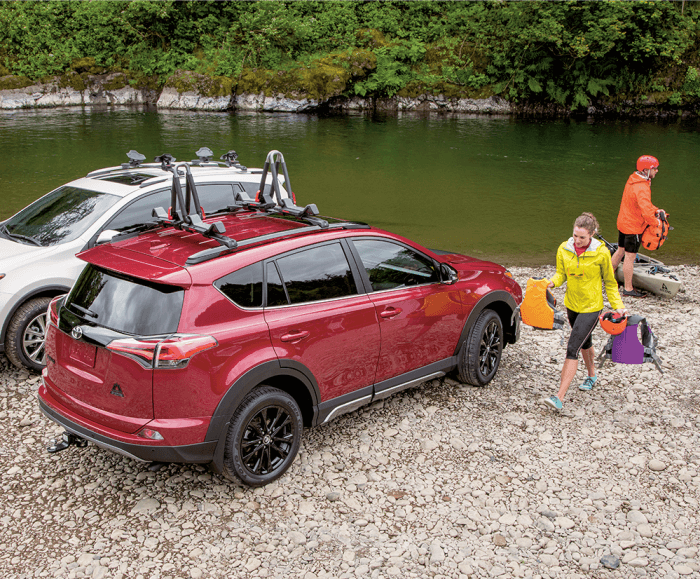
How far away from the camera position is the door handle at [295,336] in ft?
13.4

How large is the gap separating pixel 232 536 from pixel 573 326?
3.44 meters

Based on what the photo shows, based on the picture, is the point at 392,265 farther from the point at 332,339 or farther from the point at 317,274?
the point at 332,339

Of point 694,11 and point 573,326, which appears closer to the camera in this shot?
point 573,326

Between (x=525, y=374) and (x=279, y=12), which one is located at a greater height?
(x=279, y=12)

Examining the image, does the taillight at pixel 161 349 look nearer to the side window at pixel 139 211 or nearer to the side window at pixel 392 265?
the side window at pixel 392 265

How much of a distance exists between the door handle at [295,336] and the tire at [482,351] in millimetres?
1949

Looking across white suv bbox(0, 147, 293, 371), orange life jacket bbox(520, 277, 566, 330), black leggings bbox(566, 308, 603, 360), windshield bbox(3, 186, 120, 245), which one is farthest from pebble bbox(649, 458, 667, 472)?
windshield bbox(3, 186, 120, 245)

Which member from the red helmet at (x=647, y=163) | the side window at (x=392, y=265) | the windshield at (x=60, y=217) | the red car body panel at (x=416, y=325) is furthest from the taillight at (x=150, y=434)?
the red helmet at (x=647, y=163)

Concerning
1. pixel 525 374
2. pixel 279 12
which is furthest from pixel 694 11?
pixel 525 374

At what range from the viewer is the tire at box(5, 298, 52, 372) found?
565cm

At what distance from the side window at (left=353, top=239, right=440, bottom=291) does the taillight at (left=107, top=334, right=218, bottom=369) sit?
167 centimetres

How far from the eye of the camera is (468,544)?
380 centimetres

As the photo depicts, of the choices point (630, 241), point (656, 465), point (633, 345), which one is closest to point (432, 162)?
point (630, 241)

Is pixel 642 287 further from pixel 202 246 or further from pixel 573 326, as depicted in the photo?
pixel 202 246
